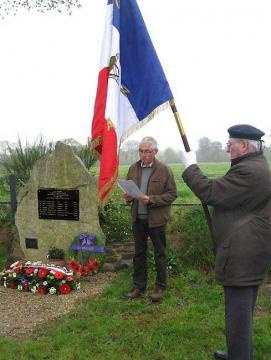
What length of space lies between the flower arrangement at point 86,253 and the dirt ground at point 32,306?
266mm

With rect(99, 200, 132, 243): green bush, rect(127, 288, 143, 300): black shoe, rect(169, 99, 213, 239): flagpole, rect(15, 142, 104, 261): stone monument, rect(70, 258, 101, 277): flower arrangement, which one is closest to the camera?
rect(169, 99, 213, 239): flagpole

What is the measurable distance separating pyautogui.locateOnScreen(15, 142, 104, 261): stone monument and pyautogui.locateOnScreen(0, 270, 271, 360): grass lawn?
1588 millimetres

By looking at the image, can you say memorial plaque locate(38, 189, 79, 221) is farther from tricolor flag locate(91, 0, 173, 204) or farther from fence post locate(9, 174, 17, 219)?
tricolor flag locate(91, 0, 173, 204)

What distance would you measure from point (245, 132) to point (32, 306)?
378 cm

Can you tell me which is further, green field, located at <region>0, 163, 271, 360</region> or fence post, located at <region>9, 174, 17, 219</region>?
fence post, located at <region>9, 174, 17, 219</region>

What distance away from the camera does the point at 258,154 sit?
345 cm

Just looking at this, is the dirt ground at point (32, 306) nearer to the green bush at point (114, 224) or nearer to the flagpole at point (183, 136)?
the green bush at point (114, 224)

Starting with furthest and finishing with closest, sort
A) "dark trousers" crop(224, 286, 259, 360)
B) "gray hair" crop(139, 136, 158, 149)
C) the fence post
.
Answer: the fence post
"gray hair" crop(139, 136, 158, 149)
"dark trousers" crop(224, 286, 259, 360)

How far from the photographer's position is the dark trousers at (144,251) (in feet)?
18.5

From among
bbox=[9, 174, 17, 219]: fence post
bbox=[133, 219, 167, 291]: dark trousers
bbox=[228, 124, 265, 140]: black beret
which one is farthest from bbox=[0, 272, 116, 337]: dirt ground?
bbox=[228, 124, 265, 140]: black beret

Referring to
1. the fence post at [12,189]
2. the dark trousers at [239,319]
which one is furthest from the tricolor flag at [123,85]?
the fence post at [12,189]

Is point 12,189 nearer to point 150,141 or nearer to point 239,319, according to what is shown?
point 150,141

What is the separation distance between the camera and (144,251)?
585 cm

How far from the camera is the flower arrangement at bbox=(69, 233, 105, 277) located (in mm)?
A: 6879
